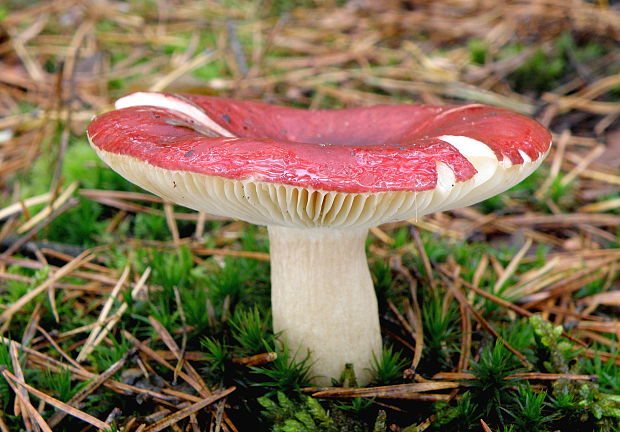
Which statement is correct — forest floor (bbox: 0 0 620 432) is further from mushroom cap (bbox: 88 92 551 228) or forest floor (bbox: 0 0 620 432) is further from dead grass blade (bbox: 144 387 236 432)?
mushroom cap (bbox: 88 92 551 228)

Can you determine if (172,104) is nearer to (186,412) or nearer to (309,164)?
(309,164)

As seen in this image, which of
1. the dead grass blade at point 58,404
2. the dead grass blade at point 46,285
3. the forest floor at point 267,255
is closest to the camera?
the dead grass blade at point 58,404

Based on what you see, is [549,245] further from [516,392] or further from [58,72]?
[58,72]

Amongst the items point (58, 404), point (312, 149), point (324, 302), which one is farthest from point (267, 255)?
point (312, 149)

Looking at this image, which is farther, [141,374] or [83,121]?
[83,121]

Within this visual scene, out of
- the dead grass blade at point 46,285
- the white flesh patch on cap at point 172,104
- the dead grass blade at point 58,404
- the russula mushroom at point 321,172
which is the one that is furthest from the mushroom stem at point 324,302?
the dead grass blade at point 46,285

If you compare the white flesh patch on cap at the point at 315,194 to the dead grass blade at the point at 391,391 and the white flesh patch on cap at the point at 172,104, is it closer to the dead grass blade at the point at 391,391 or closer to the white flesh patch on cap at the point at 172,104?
the white flesh patch on cap at the point at 172,104

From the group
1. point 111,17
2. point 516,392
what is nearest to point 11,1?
point 111,17
